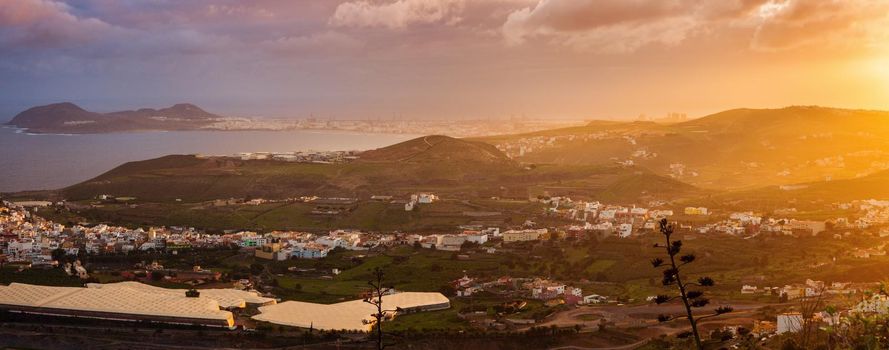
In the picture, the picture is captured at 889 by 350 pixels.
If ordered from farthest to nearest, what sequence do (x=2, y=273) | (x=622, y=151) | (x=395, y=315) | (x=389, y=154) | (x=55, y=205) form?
1. (x=622, y=151)
2. (x=389, y=154)
3. (x=55, y=205)
4. (x=2, y=273)
5. (x=395, y=315)

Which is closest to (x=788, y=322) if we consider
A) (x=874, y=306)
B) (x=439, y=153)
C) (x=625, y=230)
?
(x=874, y=306)

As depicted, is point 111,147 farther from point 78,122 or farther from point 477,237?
point 477,237

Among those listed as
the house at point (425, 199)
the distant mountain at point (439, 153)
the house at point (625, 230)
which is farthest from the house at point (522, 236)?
the distant mountain at point (439, 153)

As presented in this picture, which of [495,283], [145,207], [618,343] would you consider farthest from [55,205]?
[618,343]

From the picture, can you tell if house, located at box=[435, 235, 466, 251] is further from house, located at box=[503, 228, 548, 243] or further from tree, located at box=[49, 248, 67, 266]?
tree, located at box=[49, 248, 67, 266]

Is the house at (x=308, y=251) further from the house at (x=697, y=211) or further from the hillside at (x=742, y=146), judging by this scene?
the hillside at (x=742, y=146)

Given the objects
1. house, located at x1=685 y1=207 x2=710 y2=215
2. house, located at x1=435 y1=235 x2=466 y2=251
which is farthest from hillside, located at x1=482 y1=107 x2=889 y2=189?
Result: house, located at x1=435 y1=235 x2=466 y2=251

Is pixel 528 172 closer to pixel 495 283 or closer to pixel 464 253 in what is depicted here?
pixel 464 253
